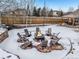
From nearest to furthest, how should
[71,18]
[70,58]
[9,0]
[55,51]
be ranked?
[70,58] → [55,51] → [9,0] → [71,18]

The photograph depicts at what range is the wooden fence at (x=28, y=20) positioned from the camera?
13281mm

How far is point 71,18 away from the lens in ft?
44.7

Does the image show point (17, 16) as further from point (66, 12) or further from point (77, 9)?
point (77, 9)

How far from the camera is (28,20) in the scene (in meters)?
13.5

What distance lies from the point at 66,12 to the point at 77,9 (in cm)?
90

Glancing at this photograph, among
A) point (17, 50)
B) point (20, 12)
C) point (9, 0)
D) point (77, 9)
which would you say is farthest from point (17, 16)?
point (17, 50)

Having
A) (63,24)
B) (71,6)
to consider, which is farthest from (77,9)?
(63,24)

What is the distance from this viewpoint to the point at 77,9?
13.9 meters

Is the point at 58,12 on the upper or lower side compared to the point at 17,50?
upper

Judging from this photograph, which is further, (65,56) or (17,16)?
(17,16)

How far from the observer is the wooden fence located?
13.3m

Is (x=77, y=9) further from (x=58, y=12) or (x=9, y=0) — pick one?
(x=9, y=0)

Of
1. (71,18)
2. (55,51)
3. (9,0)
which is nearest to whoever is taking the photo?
(55,51)

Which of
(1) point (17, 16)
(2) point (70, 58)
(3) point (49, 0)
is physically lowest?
(2) point (70, 58)
